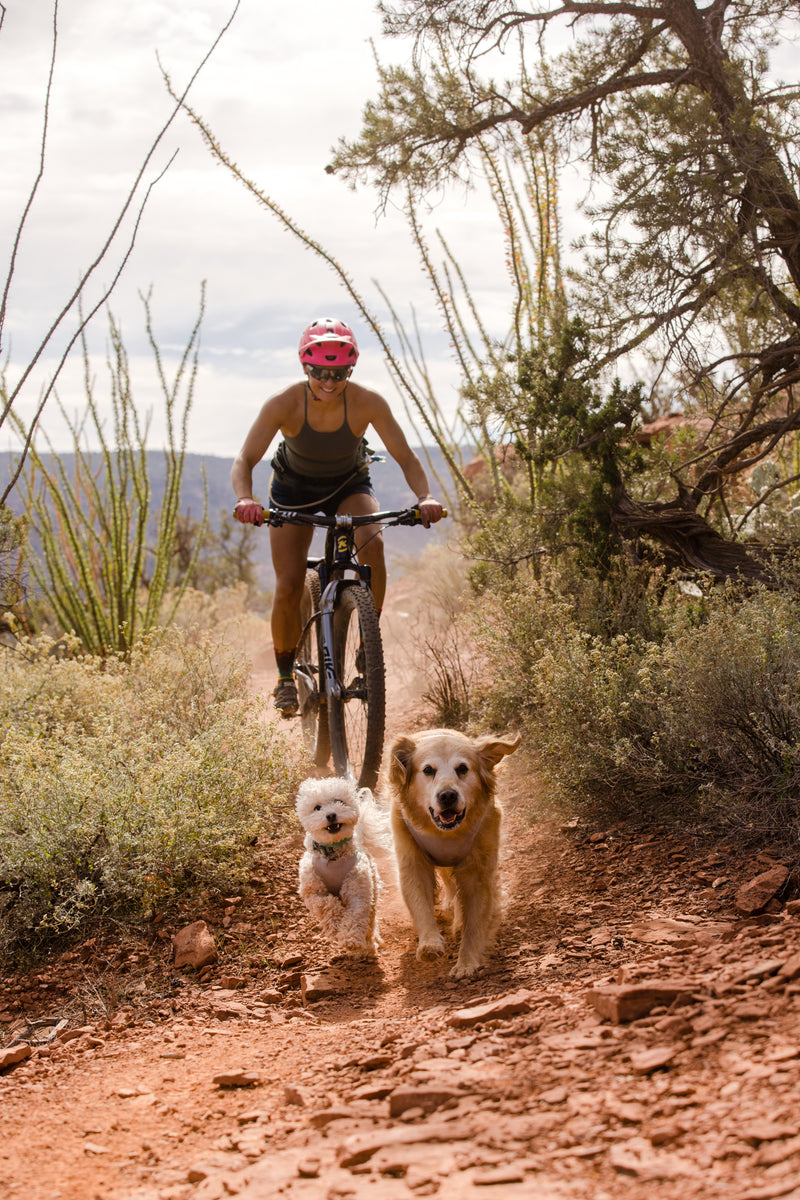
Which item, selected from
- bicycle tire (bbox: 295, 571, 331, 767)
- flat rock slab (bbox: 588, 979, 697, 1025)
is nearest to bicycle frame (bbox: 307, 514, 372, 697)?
bicycle tire (bbox: 295, 571, 331, 767)

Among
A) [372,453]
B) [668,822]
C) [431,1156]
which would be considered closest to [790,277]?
[372,453]

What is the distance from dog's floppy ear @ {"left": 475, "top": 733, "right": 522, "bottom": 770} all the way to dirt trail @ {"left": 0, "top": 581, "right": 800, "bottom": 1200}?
72 cm

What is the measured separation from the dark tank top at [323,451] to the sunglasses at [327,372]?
26 centimetres

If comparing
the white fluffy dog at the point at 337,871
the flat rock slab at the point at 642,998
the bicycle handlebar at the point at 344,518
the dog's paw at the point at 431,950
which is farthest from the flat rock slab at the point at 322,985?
the bicycle handlebar at the point at 344,518

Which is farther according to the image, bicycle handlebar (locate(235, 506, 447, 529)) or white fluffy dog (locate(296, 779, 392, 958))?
bicycle handlebar (locate(235, 506, 447, 529))

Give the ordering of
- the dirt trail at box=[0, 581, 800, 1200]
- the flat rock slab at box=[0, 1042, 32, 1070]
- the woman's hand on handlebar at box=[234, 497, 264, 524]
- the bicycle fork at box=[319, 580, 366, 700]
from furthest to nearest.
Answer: the bicycle fork at box=[319, 580, 366, 700], the woman's hand on handlebar at box=[234, 497, 264, 524], the flat rock slab at box=[0, 1042, 32, 1070], the dirt trail at box=[0, 581, 800, 1200]

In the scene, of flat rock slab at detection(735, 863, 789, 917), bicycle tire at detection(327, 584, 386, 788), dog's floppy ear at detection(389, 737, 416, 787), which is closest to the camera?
flat rock slab at detection(735, 863, 789, 917)

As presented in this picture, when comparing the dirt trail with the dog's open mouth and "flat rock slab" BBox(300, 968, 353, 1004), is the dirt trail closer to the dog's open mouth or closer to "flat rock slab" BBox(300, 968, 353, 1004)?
"flat rock slab" BBox(300, 968, 353, 1004)

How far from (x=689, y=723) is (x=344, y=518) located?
210 cm

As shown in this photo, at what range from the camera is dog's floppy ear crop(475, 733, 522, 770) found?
13.4 ft

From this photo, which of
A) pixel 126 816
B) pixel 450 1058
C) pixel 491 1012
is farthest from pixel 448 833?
pixel 126 816

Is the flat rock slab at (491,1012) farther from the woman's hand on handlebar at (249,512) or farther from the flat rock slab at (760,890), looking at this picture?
the woman's hand on handlebar at (249,512)

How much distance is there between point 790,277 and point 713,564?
1892 mm

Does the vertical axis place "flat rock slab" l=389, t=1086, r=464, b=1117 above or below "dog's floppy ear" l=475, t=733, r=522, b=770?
below
